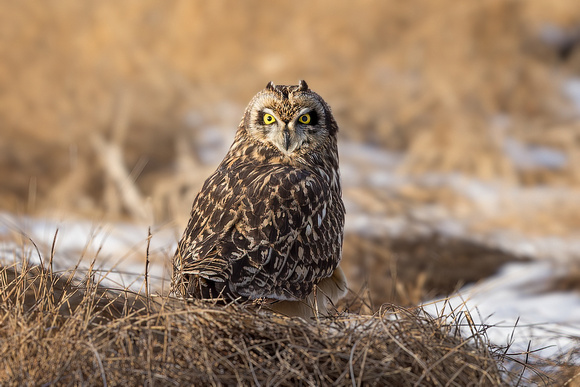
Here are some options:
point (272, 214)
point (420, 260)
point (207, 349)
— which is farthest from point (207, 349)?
point (420, 260)

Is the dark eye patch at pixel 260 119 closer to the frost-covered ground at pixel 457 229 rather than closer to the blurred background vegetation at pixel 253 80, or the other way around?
the frost-covered ground at pixel 457 229

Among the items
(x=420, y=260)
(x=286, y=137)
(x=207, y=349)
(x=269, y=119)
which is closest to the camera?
(x=207, y=349)

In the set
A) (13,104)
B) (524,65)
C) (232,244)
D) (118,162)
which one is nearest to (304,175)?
(232,244)

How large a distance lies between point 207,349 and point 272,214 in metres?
0.89

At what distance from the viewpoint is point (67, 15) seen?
10422 millimetres

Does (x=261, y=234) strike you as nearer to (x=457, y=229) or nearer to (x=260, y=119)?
(x=260, y=119)

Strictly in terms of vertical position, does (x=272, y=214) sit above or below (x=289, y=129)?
below

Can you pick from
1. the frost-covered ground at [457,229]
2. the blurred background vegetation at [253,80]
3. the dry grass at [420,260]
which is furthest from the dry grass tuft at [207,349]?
the blurred background vegetation at [253,80]

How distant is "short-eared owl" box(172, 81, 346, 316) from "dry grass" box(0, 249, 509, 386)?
1.02 ft

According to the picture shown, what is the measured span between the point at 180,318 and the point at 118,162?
6.63m

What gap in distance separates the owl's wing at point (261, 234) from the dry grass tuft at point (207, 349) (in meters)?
0.34

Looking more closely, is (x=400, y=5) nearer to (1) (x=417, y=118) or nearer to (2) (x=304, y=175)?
(1) (x=417, y=118)

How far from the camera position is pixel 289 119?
3.50 meters

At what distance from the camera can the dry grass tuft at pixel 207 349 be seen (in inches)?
84.8
